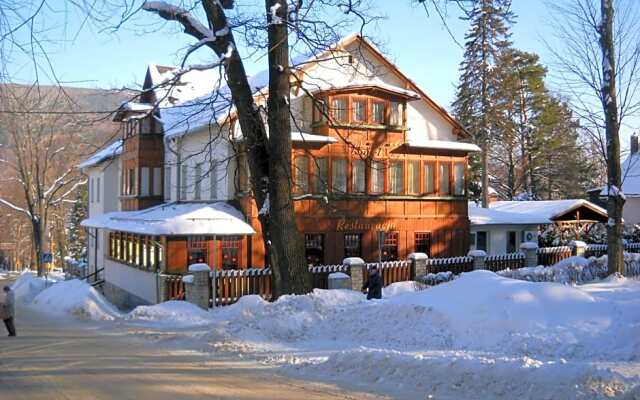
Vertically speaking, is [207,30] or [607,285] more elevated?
[207,30]

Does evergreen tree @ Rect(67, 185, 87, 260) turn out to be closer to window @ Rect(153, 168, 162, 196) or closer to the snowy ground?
window @ Rect(153, 168, 162, 196)

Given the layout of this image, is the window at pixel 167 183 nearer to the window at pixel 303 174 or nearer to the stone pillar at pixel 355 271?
the window at pixel 303 174

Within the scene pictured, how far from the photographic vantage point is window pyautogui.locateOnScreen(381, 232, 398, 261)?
89.2ft

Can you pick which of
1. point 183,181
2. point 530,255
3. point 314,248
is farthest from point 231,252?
point 530,255

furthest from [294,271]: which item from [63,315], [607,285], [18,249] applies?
[18,249]

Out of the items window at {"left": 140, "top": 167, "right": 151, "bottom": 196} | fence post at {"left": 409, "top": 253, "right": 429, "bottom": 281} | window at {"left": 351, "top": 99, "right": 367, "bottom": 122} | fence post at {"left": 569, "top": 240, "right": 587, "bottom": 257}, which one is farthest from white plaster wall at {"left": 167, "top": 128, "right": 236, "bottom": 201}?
fence post at {"left": 569, "top": 240, "right": 587, "bottom": 257}

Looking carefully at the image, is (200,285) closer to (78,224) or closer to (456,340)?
(456,340)

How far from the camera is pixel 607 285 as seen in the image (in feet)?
67.2

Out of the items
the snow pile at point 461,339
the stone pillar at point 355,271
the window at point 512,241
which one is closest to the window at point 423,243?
the stone pillar at point 355,271

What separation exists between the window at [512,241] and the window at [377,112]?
11.0 m

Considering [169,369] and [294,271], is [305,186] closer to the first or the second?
[294,271]

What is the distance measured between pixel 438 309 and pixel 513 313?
134cm

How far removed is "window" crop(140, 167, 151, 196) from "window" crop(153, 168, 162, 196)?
32 cm

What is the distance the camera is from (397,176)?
27344 mm
